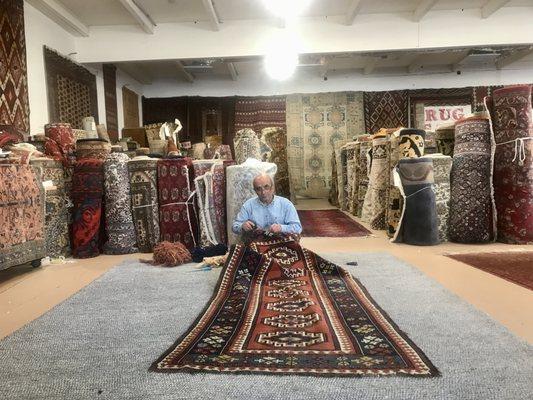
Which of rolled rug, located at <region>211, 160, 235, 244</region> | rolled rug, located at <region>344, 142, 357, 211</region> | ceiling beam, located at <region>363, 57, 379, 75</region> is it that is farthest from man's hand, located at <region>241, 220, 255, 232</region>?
ceiling beam, located at <region>363, 57, 379, 75</region>

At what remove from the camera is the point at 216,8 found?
6.63 metres

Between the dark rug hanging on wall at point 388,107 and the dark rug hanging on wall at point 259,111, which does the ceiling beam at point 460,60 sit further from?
the dark rug hanging on wall at point 259,111

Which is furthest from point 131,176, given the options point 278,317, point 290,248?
point 278,317

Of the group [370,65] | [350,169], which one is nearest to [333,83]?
[370,65]

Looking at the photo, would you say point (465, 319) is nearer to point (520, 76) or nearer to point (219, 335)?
point (219, 335)

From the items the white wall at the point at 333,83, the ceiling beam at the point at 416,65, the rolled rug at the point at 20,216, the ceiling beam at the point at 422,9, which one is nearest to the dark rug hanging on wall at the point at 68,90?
the rolled rug at the point at 20,216

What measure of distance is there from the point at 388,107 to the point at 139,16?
6997 millimetres

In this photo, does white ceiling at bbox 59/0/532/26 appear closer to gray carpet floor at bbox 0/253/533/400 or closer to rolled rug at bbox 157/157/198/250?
rolled rug at bbox 157/157/198/250

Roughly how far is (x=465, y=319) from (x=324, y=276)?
42.0 inches

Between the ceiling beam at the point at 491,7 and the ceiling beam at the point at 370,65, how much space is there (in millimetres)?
3154

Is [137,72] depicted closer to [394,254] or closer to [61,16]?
[61,16]

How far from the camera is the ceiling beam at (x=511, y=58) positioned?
9.84m

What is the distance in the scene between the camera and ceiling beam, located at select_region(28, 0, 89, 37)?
5.99 m

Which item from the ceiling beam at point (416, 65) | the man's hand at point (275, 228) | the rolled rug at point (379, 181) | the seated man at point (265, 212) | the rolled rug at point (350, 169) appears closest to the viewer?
the man's hand at point (275, 228)
